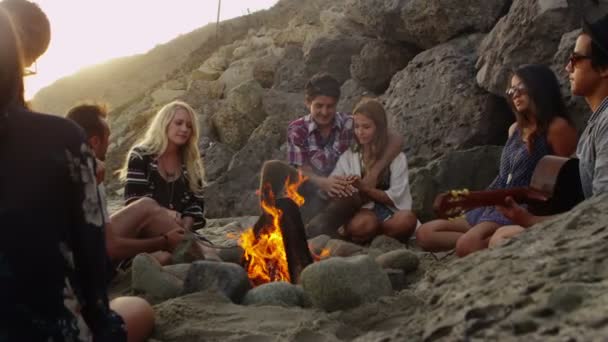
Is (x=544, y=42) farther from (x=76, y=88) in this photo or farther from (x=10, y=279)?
(x=76, y=88)

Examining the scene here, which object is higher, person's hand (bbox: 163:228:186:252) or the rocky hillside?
the rocky hillside

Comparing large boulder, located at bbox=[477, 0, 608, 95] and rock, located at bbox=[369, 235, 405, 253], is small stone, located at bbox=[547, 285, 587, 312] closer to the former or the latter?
rock, located at bbox=[369, 235, 405, 253]

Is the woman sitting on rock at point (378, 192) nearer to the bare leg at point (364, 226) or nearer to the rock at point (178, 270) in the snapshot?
the bare leg at point (364, 226)

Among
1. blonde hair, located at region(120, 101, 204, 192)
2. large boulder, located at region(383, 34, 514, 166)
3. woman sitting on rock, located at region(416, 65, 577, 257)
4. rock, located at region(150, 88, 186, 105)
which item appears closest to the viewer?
woman sitting on rock, located at region(416, 65, 577, 257)

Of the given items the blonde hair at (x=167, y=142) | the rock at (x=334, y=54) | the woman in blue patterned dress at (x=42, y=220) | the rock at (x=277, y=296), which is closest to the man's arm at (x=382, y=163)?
the blonde hair at (x=167, y=142)

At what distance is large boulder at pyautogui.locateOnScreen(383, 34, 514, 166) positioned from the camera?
7090mm

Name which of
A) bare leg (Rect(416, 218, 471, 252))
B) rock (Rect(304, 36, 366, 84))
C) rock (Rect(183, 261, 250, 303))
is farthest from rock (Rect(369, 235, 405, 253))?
rock (Rect(304, 36, 366, 84))

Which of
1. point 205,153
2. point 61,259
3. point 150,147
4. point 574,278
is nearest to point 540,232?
point 574,278

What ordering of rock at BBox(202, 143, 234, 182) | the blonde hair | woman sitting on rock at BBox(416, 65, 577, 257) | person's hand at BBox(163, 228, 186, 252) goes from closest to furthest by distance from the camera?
1. woman sitting on rock at BBox(416, 65, 577, 257)
2. person's hand at BBox(163, 228, 186, 252)
3. the blonde hair
4. rock at BBox(202, 143, 234, 182)

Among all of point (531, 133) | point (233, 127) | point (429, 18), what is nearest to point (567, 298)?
point (531, 133)

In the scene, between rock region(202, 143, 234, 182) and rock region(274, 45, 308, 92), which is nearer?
rock region(202, 143, 234, 182)

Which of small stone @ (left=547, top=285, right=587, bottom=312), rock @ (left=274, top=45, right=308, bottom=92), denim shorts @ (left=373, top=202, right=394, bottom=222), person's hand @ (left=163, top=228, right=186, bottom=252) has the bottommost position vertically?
denim shorts @ (left=373, top=202, right=394, bottom=222)

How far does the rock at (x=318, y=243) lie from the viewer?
5277 mm

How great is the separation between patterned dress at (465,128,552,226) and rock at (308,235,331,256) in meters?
1.33
